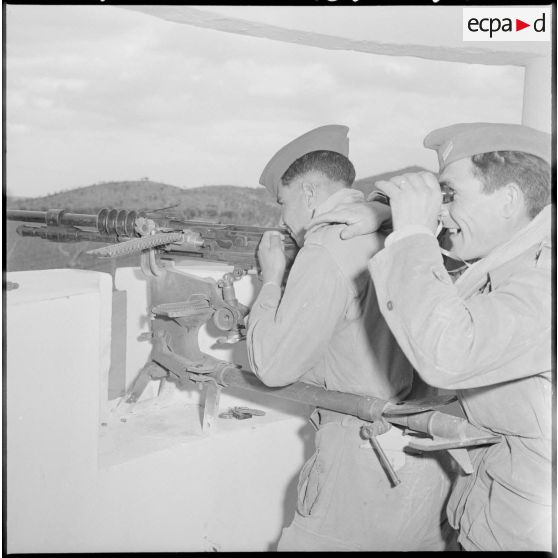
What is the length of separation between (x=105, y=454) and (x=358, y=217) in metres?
1.06

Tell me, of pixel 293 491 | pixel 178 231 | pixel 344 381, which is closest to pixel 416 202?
pixel 344 381

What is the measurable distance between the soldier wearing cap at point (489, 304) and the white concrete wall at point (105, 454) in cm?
97

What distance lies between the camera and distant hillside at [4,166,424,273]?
10.8 feet

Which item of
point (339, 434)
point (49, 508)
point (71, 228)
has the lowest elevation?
point (49, 508)

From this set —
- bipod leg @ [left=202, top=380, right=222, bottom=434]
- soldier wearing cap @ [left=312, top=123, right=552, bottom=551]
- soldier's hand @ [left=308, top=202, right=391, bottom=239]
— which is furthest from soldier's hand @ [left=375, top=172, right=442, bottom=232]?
bipod leg @ [left=202, top=380, right=222, bottom=434]

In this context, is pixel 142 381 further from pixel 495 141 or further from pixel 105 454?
pixel 495 141

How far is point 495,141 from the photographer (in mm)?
1076

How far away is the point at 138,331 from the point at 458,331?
170 cm

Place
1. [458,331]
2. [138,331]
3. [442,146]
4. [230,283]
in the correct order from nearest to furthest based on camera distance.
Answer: [458,331] → [442,146] → [230,283] → [138,331]

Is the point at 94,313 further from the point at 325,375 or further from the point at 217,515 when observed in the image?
the point at 217,515

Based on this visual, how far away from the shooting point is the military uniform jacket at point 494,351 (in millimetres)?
896

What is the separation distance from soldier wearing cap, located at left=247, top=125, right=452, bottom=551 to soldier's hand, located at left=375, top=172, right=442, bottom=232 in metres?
0.38

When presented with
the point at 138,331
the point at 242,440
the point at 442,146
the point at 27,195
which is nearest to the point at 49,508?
the point at 242,440

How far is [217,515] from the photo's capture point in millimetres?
2070
